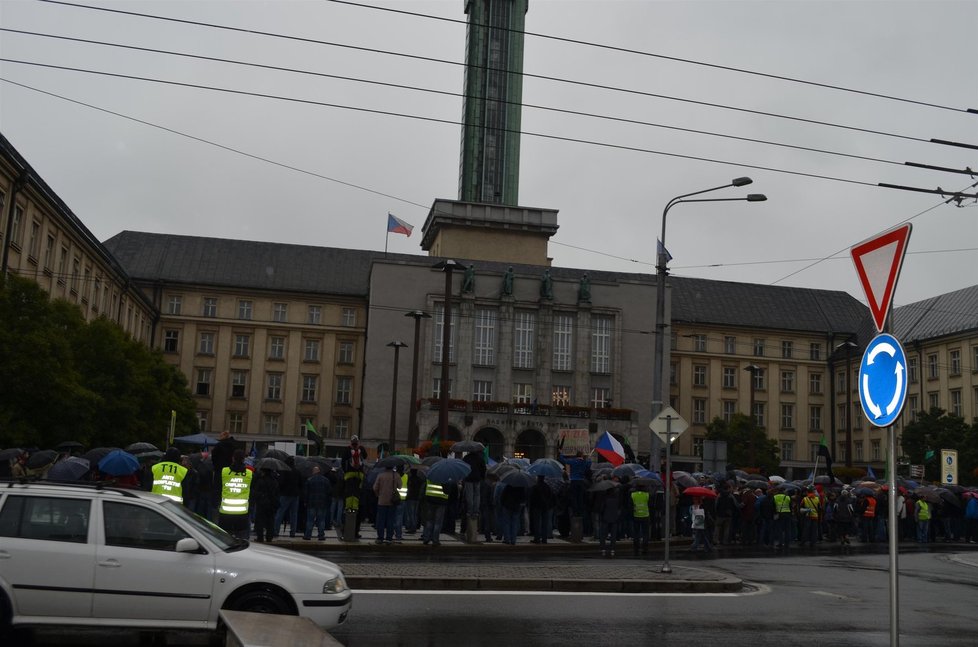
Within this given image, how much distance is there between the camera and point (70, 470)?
1780cm

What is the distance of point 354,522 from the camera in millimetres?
21000

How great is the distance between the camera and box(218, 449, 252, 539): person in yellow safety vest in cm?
1523

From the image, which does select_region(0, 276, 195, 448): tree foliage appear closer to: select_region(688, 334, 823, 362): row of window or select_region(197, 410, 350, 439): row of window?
select_region(197, 410, 350, 439): row of window

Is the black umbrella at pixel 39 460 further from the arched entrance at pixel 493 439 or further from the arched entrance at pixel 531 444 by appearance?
the arched entrance at pixel 531 444

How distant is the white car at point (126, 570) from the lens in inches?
349

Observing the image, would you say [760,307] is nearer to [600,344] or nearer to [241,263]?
[600,344]

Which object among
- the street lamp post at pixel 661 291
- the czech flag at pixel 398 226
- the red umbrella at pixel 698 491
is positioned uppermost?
the czech flag at pixel 398 226

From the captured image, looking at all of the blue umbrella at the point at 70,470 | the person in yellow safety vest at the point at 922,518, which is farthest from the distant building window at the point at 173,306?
the blue umbrella at the point at 70,470

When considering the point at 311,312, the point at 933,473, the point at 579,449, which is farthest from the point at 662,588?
the point at 311,312

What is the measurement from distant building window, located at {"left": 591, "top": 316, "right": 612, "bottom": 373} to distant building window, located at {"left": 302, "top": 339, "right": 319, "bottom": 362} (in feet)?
78.0

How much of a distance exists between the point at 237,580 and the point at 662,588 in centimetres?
779

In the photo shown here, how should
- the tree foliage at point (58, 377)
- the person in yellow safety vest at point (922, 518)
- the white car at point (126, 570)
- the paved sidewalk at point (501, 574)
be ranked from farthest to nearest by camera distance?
the tree foliage at point (58, 377)
the person in yellow safety vest at point (922, 518)
the paved sidewalk at point (501, 574)
the white car at point (126, 570)

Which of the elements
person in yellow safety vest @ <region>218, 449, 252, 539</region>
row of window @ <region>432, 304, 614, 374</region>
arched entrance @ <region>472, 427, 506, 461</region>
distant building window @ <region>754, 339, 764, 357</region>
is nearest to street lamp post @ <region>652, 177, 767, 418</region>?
person in yellow safety vest @ <region>218, 449, 252, 539</region>

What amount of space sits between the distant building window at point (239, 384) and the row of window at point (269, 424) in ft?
5.28
